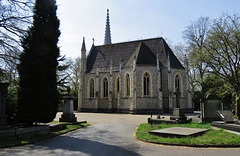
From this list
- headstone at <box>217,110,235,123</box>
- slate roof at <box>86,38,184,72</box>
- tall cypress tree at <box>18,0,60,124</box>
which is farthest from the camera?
slate roof at <box>86,38,184,72</box>

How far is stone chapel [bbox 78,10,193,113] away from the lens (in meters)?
32.0

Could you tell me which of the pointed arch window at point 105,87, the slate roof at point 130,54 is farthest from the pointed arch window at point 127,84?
the pointed arch window at point 105,87

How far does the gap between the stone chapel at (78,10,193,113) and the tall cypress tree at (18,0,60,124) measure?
20.5 meters

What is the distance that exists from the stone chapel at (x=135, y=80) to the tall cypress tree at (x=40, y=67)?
20.5m

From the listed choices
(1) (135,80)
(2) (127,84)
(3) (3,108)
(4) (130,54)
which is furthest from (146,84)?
(3) (3,108)

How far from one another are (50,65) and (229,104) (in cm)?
2156

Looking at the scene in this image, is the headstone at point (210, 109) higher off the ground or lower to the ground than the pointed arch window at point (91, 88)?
lower

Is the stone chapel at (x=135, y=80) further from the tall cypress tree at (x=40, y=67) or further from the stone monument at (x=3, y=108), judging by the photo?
the stone monument at (x=3, y=108)

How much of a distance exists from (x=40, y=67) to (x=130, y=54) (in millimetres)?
26102

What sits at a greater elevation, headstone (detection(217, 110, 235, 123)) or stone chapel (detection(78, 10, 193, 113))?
stone chapel (detection(78, 10, 193, 113))

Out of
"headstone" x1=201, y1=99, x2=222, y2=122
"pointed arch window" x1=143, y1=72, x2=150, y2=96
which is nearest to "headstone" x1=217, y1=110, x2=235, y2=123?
"headstone" x1=201, y1=99, x2=222, y2=122

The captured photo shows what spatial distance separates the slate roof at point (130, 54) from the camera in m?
33.8

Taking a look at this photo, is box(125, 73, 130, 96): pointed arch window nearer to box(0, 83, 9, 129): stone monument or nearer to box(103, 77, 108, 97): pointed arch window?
box(103, 77, 108, 97): pointed arch window

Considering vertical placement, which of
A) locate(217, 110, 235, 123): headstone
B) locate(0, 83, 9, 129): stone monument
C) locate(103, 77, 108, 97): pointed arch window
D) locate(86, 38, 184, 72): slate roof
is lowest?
locate(217, 110, 235, 123): headstone
